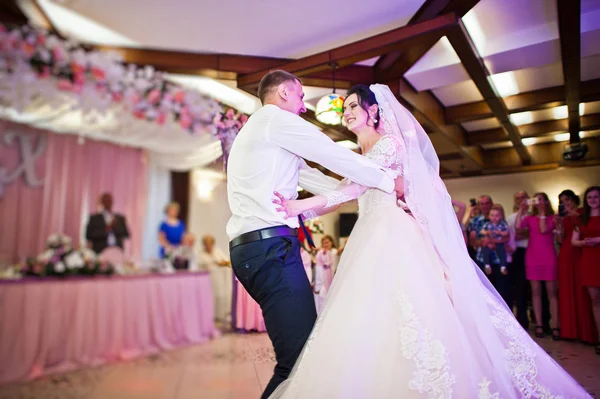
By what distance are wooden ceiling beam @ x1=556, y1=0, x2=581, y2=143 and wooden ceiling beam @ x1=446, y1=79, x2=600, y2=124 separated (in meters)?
0.19

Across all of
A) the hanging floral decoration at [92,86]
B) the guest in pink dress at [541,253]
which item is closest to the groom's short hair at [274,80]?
the hanging floral decoration at [92,86]

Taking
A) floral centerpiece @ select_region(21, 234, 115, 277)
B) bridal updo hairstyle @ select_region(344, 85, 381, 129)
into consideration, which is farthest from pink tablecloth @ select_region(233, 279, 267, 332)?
bridal updo hairstyle @ select_region(344, 85, 381, 129)

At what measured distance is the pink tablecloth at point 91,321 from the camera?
110 inches

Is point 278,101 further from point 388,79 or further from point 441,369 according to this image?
point 388,79

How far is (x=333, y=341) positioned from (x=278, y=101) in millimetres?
1020

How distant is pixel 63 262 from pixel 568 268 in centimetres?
456

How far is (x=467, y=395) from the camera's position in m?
1.45

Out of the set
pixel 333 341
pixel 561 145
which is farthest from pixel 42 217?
pixel 561 145

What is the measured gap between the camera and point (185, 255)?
4.39 m

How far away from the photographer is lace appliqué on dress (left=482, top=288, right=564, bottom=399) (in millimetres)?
1725

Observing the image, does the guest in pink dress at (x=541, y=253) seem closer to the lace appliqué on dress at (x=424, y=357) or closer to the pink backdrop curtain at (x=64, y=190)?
the lace appliqué on dress at (x=424, y=357)

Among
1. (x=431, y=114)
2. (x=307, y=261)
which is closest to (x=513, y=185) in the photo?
(x=431, y=114)

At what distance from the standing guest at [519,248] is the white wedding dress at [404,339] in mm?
2190

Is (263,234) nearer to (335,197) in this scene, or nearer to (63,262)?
(335,197)
